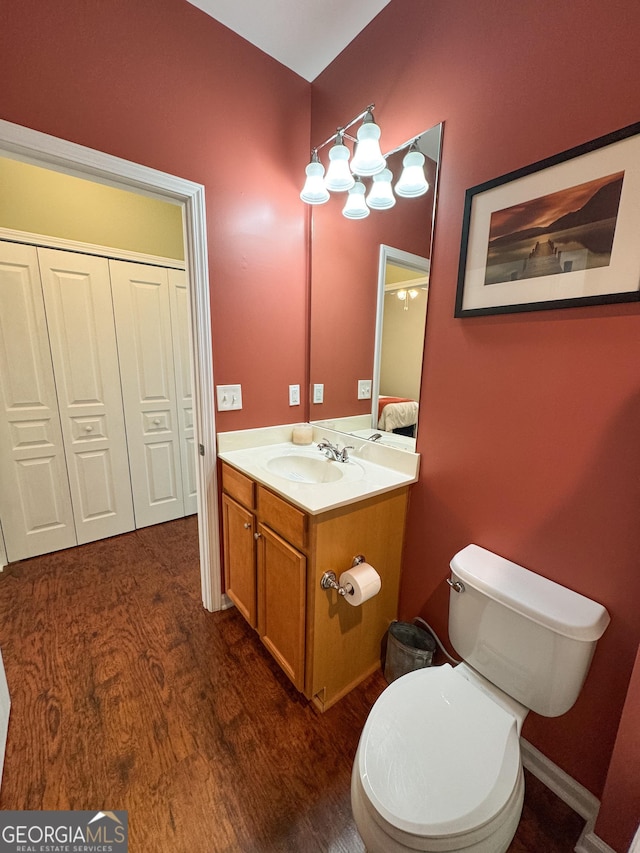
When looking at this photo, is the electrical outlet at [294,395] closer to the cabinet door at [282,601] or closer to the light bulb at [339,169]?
the cabinet door at [282,601]

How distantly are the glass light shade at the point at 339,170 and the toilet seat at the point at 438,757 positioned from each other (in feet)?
6.04

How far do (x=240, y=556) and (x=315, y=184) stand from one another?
174 cm

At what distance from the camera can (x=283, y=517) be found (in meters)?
1.20

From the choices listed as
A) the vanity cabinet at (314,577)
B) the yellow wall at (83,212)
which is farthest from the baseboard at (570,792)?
the yellow wall at (83,212)

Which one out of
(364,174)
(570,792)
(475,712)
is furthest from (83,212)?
(570,792)

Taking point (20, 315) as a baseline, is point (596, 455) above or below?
below

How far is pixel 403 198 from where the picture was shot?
1.33m

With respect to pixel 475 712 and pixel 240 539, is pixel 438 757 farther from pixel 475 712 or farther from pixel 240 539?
pixel 240 539

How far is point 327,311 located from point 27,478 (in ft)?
7.11

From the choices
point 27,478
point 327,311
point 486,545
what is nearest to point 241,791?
point 486,545

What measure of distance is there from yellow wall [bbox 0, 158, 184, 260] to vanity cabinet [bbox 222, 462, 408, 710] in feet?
5.85

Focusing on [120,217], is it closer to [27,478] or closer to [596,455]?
[27,478]

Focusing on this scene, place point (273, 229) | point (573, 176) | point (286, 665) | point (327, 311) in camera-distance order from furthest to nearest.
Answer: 1. point (327, 311)
2. point (273, 229)
3. point (286, 665)
4. point (573, 176)

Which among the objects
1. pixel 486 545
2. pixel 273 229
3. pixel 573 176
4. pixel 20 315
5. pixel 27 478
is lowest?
pixel 27 478
